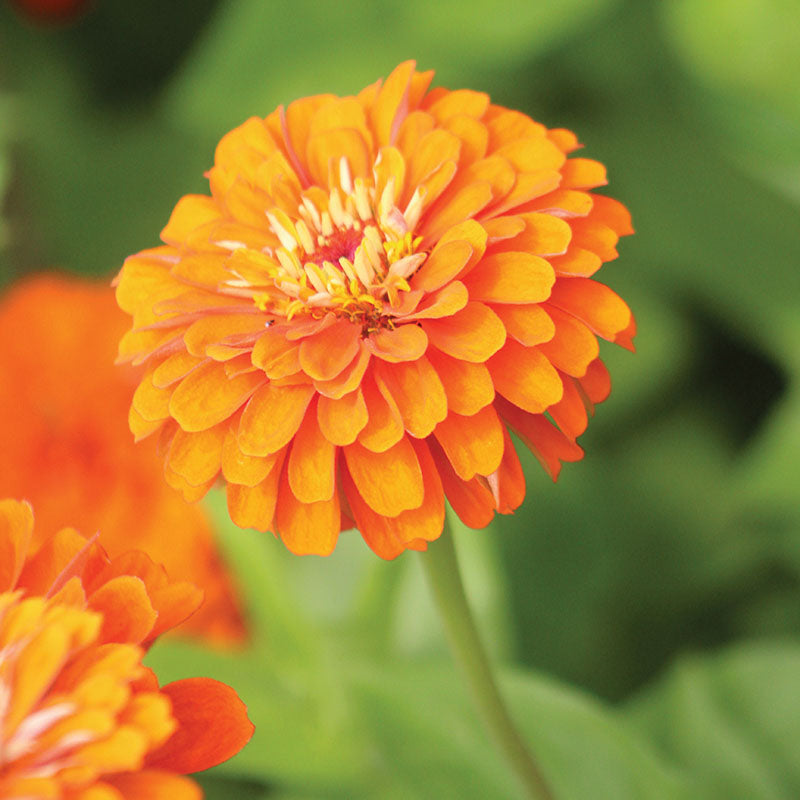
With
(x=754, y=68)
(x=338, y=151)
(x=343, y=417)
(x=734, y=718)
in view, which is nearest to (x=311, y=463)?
(x=343, y=417)

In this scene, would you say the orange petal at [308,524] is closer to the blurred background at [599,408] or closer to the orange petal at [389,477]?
the orange petal at [389,477]

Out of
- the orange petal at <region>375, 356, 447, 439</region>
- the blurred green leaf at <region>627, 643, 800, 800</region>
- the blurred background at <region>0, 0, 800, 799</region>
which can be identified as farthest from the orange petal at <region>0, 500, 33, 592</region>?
the blurred green leaf at <region>627, 643, 800, 800</region>

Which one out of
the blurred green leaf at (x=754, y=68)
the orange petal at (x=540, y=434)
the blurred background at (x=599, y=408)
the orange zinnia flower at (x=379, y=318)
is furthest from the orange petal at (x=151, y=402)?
the blurred green leaf at (x=754, y=68)

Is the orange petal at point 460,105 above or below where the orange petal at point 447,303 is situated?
above

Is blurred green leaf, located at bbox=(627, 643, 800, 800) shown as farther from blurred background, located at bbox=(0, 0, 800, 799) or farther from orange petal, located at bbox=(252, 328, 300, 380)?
orange petal, located at bbox=(252, 328, 300, 380)

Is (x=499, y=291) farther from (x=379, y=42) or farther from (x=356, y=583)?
(x=379, y=42)

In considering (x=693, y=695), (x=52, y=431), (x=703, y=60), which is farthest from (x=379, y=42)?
(x=693, y=695)
